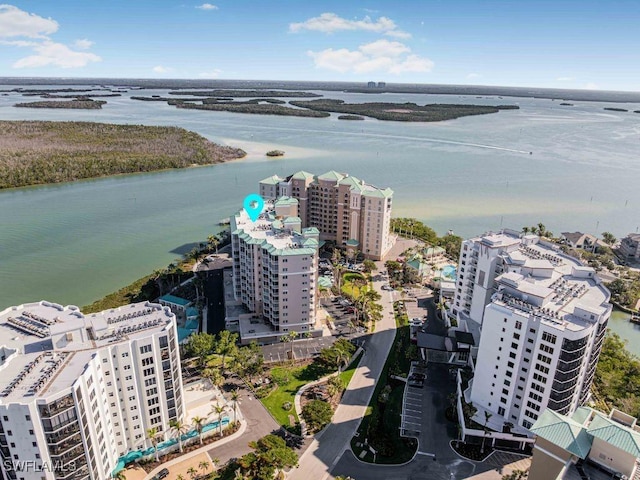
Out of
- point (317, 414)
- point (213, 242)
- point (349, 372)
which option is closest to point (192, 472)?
point (317, 414)

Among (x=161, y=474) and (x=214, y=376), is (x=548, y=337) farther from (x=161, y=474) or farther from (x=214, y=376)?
(x=161, y=474)

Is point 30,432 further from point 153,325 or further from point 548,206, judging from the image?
point 548,206

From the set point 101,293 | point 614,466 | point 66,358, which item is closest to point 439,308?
point 614,466

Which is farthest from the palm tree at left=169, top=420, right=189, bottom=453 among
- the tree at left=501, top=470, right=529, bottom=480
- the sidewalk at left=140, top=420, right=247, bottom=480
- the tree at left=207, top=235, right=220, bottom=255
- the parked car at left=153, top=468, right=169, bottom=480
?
the tree at left=207, top=235, right=220, bottom=255

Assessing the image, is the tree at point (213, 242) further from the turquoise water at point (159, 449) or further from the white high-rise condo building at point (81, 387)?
the turquoise water at point (159, 449)

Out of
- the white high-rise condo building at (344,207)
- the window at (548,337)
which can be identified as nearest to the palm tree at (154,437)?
the window at (548,337)
